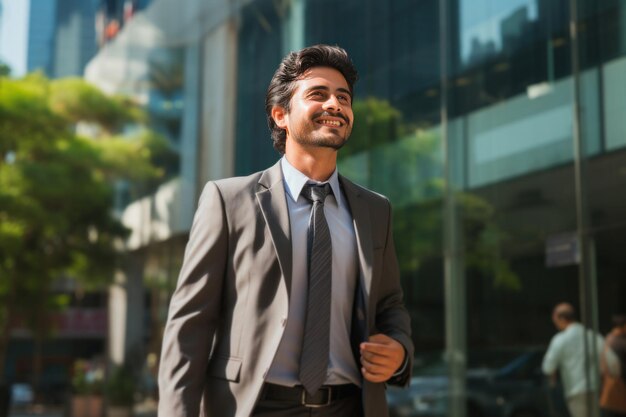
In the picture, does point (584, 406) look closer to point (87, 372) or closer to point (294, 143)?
point (294, 143)

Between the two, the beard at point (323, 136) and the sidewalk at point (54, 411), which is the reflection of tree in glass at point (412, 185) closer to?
the sidewalk at point (54, 411)

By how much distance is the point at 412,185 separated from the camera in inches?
474

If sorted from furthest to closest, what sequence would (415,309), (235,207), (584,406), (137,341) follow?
(137,341) < (415,309) < (584,406) < (235,207)

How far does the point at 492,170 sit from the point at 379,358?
8639 millimetres

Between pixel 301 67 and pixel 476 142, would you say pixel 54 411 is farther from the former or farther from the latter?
pixel 301 67

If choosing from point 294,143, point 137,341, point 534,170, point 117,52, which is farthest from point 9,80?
point 294,143

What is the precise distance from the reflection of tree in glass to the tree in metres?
9.06

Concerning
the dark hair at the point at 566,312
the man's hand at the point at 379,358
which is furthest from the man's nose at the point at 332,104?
the dark hair at the point at 566,312

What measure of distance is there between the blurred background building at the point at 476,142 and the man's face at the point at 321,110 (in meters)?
6.83

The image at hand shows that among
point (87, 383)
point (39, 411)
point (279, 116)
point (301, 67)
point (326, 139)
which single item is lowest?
point (39, 411)

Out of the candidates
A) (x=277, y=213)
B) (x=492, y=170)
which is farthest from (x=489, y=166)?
(x=277, y=213)

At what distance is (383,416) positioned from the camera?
251 cm

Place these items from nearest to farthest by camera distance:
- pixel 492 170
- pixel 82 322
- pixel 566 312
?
pixel 566 312 → pixel 492 170 → pixel 82 322

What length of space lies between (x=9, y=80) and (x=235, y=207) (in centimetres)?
2040
